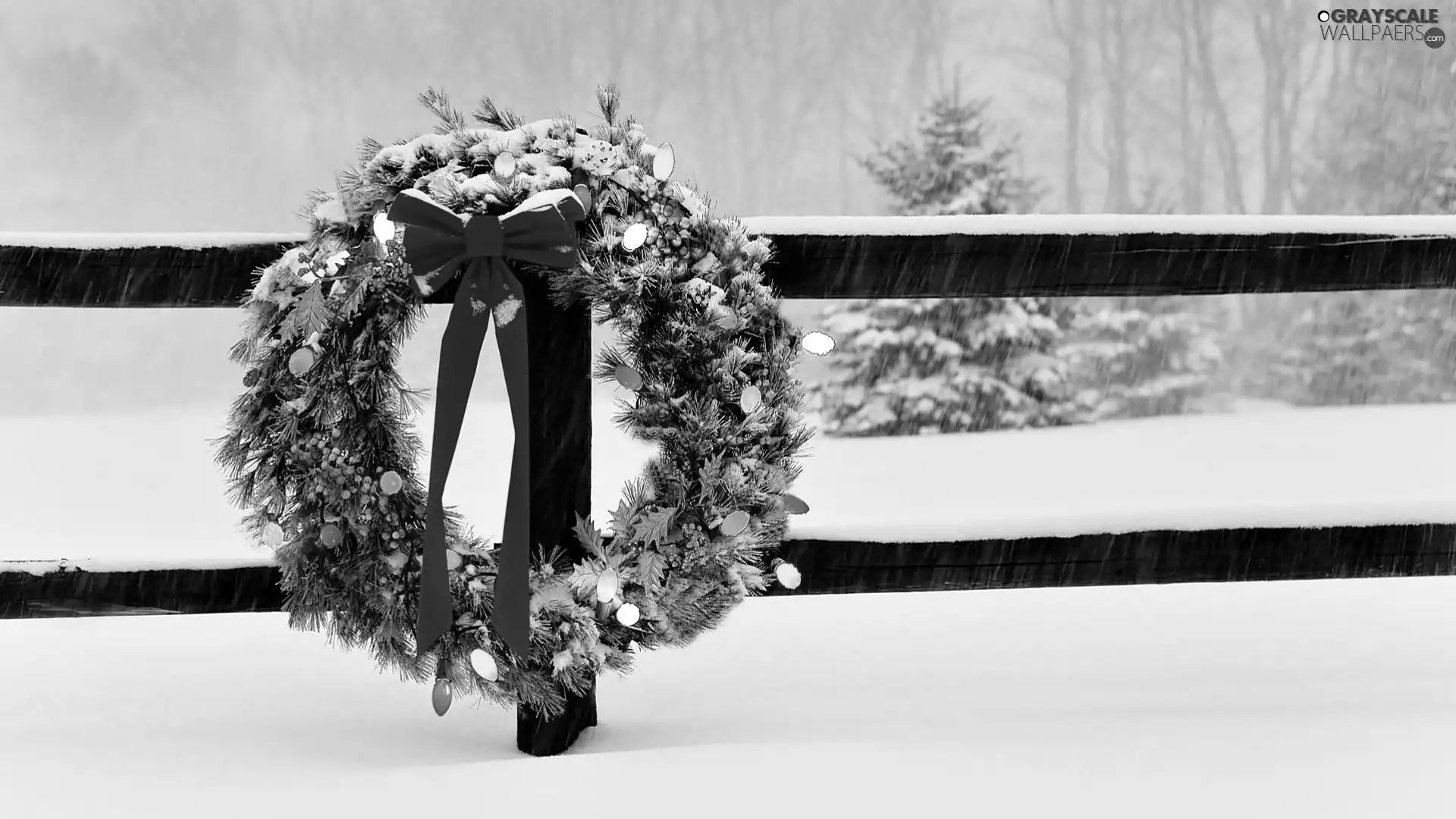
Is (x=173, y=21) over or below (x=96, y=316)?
over

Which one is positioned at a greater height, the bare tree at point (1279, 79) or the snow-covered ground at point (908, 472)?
the bare tree at point (1279, 79)

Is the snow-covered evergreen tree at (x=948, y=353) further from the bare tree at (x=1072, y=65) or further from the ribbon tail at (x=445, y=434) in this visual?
the ribbon tail at (x=445, y=434)

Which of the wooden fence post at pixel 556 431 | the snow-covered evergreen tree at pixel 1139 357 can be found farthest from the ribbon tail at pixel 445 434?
the snow-covered evergreen tree at pixel 1139 357

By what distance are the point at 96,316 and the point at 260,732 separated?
1239 centimetres

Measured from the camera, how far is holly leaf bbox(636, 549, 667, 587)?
180cm

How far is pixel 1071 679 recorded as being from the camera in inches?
92.8

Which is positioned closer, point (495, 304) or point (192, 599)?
point (495, 304)

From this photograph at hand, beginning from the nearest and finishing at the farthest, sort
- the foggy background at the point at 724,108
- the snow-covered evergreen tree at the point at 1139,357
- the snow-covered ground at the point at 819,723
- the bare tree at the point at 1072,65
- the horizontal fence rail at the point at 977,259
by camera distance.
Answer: the snow-covered ground at the point at 819,723
the horizontal fence rail at the point at 977,259
the snow-covered evergreen tree at the point at 1139,357
the foggy background at the point at 724,108
the bare tree at the point at 1072,65

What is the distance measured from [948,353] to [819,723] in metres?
7.79

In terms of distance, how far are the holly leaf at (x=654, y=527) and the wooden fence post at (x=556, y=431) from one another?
0.56 ft

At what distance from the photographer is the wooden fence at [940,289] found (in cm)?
196

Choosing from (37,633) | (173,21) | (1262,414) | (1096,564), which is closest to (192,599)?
(37,633)

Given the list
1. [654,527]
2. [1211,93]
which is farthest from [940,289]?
[1211,93]

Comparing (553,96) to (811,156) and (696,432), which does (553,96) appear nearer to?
(811,156)
